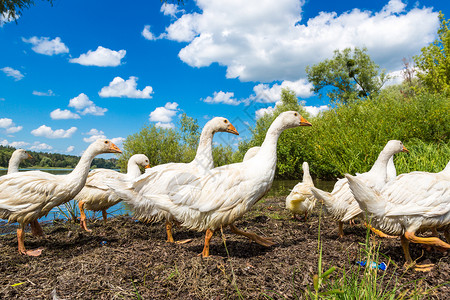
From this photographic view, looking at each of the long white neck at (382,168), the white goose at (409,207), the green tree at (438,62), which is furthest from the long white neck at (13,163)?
the green tree at (438,62)

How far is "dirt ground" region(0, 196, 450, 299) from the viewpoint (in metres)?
2.85

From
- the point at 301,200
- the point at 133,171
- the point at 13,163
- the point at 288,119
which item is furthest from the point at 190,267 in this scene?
the point at 13,163

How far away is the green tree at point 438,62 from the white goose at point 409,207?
72.4ft

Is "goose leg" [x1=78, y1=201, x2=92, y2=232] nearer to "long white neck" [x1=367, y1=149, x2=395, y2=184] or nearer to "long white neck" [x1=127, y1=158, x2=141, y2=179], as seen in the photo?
"long white neck" [x1=127, y1=158, x2=141, y2=179]

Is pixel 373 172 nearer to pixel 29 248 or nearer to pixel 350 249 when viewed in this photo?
pixel 350 249

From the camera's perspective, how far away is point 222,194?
382cm

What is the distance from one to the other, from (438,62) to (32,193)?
1154 inches

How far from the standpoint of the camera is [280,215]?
7.44m

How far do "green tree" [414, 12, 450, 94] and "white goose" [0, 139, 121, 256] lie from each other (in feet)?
82.9

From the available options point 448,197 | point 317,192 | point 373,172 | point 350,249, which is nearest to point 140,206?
point 317,192

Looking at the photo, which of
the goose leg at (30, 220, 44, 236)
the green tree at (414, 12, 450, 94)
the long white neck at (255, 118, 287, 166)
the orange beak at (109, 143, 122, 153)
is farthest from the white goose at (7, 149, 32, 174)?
the green tree at (414, 12, 450, 94)

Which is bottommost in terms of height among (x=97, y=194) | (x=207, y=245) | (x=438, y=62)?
(x=207, y=245)

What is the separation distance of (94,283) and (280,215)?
211 inches

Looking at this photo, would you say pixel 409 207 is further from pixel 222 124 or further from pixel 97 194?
pixel 97 194
